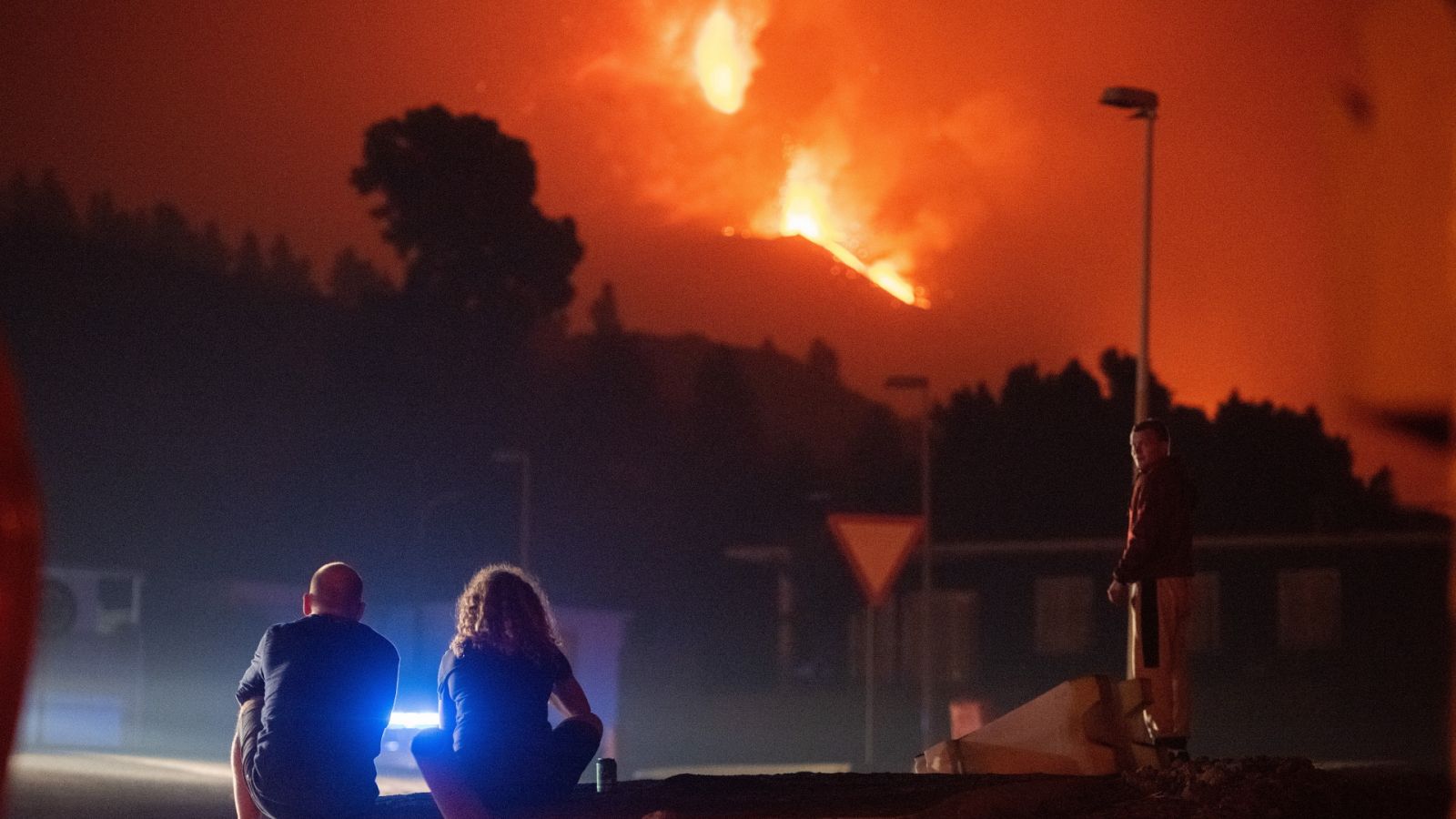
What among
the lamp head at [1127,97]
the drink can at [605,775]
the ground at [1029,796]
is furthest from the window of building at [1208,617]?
the drink can at [605,775]

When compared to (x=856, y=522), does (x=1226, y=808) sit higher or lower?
lower

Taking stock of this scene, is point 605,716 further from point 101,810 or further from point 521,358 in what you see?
point 101,810

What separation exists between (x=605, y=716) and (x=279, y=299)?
25003mm

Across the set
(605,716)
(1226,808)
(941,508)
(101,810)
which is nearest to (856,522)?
(1226,808)

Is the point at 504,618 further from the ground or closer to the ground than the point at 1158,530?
closer to the ground

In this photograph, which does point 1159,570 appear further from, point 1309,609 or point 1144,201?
point 1309,609

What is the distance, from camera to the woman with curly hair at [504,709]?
5.79 m

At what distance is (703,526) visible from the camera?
64.9 metres

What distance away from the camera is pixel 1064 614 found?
162ft

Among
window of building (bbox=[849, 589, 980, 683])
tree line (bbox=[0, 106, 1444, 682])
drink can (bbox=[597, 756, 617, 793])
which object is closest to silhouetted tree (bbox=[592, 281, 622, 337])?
tree line (bbox=[0, 106, 1444, 682])

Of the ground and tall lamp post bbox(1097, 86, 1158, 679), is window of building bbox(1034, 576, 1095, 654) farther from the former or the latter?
the ground

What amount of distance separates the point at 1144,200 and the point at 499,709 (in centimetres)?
1776

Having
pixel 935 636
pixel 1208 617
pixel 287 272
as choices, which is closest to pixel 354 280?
pixel 287 272

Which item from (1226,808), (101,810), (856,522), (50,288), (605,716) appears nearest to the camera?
(1226,808)
